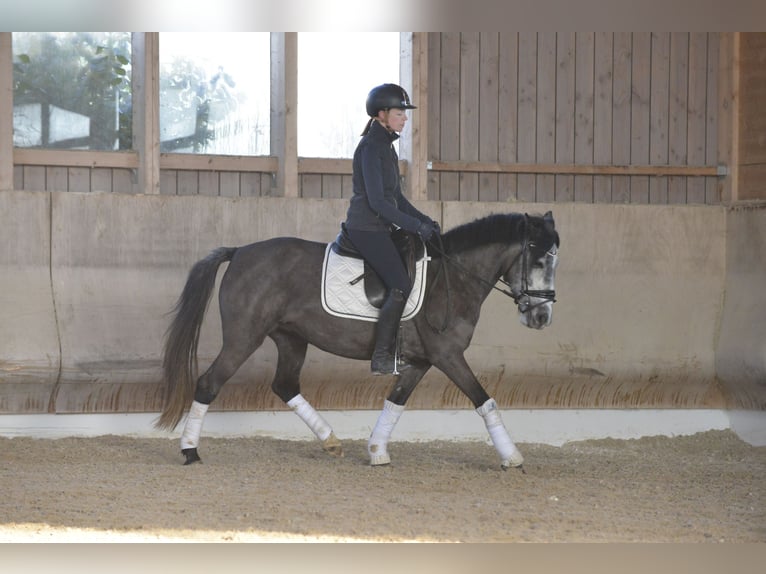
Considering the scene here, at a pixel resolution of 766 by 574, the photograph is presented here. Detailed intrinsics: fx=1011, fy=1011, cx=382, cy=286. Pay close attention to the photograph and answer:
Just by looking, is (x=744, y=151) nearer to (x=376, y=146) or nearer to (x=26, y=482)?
(x=376, y=146)

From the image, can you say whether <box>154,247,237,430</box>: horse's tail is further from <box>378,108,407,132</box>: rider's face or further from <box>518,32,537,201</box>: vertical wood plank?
<box>518,32,537,201</box>: vertical wood plank

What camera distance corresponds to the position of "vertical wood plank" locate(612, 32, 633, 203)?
329 inches

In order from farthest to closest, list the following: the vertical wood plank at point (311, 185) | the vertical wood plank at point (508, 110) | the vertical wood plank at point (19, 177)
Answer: the vertical wood plank at point (508, 110), the vertical wood plank at point (311, 185), the vertical wood plank at point (19, 177)

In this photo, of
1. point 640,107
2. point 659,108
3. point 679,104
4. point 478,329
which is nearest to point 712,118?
point 679,104

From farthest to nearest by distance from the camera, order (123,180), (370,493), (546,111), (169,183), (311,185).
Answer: (546,111)
(311,185)
(169,183)
(123,180)
(370,493)

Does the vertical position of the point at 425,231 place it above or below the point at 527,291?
above

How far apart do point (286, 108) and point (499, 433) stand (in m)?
3.04

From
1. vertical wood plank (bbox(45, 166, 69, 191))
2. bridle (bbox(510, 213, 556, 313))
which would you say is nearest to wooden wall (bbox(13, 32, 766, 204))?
vertical wood plank (bbox(45, 166, 69, 191))

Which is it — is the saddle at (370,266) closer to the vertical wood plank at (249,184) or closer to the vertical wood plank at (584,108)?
the vertical wood plank at (249,184)

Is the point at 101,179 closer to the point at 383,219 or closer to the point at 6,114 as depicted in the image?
the point at 6,114

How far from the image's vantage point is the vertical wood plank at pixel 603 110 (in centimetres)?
831

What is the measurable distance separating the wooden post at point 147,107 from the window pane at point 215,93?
12.9 inches

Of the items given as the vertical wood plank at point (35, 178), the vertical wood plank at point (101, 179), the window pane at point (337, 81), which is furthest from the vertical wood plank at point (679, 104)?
the vertical wood plank at point (35, 178)

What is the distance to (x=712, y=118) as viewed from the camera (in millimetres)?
8477
